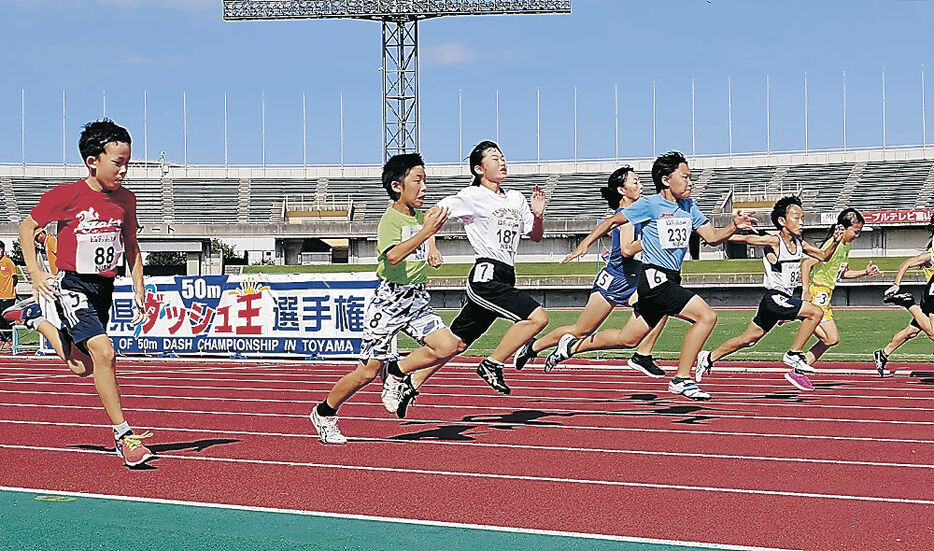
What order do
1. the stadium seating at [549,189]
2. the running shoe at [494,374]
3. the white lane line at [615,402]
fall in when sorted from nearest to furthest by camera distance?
1. the running shoe at [494,374]
2. the white lane line at [615,402]
3. the stadium seating at [549,189]

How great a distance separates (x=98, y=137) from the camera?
6199 mm

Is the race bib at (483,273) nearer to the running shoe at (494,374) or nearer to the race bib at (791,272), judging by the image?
the running shoe at (494,374)

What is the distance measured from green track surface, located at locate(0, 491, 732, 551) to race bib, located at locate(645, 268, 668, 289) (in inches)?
172

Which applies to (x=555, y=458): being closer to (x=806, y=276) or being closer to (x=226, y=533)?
(x=226, y=533)

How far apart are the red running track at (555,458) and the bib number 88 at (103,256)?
1165mm

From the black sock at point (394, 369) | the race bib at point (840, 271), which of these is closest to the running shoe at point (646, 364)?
the black sock at point (394, 369)

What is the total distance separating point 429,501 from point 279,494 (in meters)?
0.76

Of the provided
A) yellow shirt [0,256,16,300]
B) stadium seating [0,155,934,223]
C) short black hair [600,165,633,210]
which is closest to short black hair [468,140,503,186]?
short black hair [600,165,633,210]

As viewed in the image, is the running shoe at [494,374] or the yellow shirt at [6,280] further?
the yellow shirt at [6,280]

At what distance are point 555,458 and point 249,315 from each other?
11.6 metres

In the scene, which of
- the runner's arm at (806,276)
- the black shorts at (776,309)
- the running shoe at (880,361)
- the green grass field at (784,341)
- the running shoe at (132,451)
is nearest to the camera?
the running shoe at (132,451)

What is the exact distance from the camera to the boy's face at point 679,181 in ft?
28.2

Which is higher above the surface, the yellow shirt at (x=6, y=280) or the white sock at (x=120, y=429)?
the yellow shirt at (x=6, y=280)

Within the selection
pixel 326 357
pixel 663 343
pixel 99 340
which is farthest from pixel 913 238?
pixel 99 340
